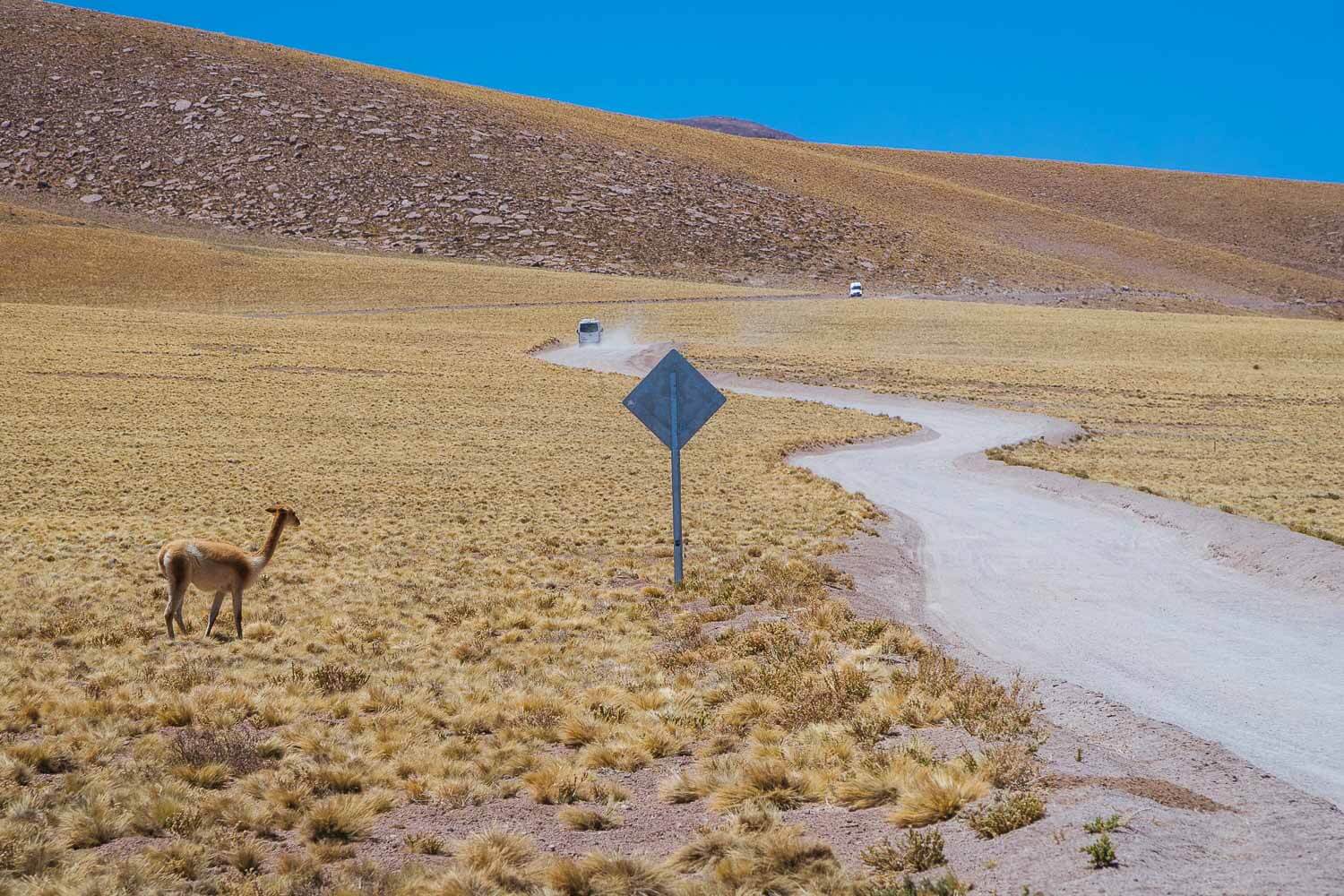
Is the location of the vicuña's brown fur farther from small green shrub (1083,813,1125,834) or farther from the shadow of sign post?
small green shrub (1083,813,1125,834)

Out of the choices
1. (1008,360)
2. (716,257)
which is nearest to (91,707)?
(1008,360)

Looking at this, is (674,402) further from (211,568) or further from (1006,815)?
(1006,815)

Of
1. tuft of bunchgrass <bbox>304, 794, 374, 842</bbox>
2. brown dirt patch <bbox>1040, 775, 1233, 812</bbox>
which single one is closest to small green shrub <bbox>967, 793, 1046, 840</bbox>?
brown dirt patch <bbox>1040, 775, 1233, 812</bbox>

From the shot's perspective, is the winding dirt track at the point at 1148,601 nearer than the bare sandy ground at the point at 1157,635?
No

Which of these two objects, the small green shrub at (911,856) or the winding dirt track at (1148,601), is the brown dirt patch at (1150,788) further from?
the small green shrub at (911,856)

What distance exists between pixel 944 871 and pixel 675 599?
8269 mm

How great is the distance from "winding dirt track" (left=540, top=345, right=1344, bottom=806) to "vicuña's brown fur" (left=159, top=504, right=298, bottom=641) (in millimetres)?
7317

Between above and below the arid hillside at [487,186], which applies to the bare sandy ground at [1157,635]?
below

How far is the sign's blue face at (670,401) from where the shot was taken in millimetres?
13523

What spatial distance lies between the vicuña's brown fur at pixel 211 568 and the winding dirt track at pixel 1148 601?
7.32 metres

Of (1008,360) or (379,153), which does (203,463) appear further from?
(379,153)

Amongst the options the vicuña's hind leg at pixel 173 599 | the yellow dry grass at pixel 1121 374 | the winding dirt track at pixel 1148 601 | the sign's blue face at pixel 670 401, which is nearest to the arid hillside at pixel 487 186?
the yellow dry grass at pixel 1121 374

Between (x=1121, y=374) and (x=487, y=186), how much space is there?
76500mm

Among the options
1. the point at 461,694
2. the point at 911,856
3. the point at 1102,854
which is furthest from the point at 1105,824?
the point at 461,694
